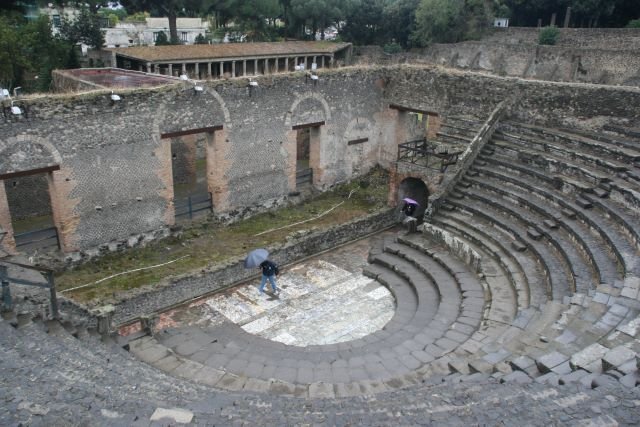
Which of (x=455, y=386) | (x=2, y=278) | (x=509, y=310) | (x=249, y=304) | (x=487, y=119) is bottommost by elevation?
(x=249, y=304)

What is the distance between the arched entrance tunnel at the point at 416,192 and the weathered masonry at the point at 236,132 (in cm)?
7

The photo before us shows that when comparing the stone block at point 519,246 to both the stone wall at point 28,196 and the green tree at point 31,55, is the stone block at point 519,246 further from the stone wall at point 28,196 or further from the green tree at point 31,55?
the green tree at point 31,55

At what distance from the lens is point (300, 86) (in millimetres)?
17391

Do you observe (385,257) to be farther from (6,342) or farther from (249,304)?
(6,342)

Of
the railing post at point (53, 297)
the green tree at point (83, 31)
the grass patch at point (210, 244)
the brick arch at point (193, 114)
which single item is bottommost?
the grass patch at point (210, 244)

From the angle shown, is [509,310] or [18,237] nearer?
[509,310]

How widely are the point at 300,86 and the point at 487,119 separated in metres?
6.13

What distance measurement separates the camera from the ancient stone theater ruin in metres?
6.89

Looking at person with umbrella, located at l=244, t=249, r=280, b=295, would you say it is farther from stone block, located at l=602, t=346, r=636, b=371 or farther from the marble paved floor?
stone block, located at l=602, t=346, r=636, b=371

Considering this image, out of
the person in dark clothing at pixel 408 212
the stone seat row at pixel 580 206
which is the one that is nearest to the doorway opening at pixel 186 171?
the person in dark clothing at pixel 408 212

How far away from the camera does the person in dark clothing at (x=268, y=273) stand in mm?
12977

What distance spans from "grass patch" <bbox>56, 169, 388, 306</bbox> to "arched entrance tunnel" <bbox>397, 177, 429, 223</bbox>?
1.01m

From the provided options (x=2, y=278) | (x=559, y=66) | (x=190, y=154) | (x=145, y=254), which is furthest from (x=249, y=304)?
(x=559, y=66)

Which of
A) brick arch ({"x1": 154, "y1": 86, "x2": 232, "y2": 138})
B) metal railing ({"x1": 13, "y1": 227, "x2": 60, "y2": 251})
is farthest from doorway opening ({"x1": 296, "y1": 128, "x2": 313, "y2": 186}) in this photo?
metal railing ({"x1": 13, "y1": 227, "x2": 60, "y2": 251})
